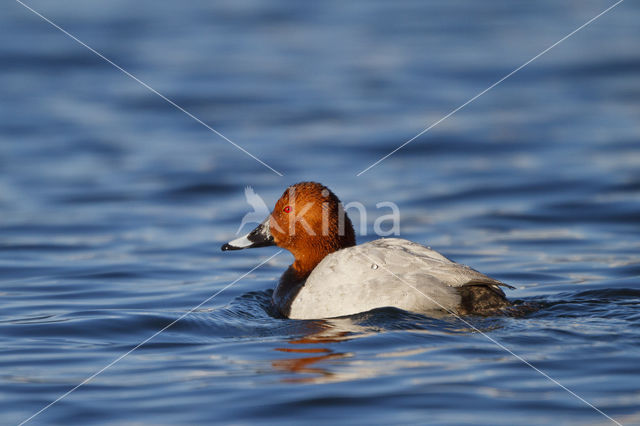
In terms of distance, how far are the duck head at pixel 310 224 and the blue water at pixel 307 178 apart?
0.76m

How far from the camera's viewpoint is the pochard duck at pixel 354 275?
289 inches

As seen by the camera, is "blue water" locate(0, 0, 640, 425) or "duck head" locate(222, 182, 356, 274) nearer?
"blue water" locate(0, 0, 640, 425)

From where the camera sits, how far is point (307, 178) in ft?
43.7

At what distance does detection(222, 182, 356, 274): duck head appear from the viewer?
8.28 meters

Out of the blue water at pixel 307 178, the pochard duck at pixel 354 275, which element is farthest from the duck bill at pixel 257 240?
the blue water at pixel 307 178

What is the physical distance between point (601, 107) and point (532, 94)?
1.37 m

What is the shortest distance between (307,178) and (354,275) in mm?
5941

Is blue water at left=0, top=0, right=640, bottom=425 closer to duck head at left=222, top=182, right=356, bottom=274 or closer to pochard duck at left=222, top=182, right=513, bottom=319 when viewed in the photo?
pochard duck at left=222, top=182, right=513, bottom=319

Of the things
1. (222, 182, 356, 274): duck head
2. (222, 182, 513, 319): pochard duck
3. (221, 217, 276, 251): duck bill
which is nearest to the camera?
(222, 182, 513, 319): pochard duck

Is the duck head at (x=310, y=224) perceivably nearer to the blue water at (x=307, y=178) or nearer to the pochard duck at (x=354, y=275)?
the pochard duck at (x=354, y=275)

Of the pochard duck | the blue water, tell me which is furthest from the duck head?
the blue water

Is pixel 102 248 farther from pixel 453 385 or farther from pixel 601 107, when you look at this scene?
pixel 601 107

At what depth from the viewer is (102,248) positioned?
11.1m

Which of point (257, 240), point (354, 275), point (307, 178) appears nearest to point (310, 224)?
point (257, 240)
